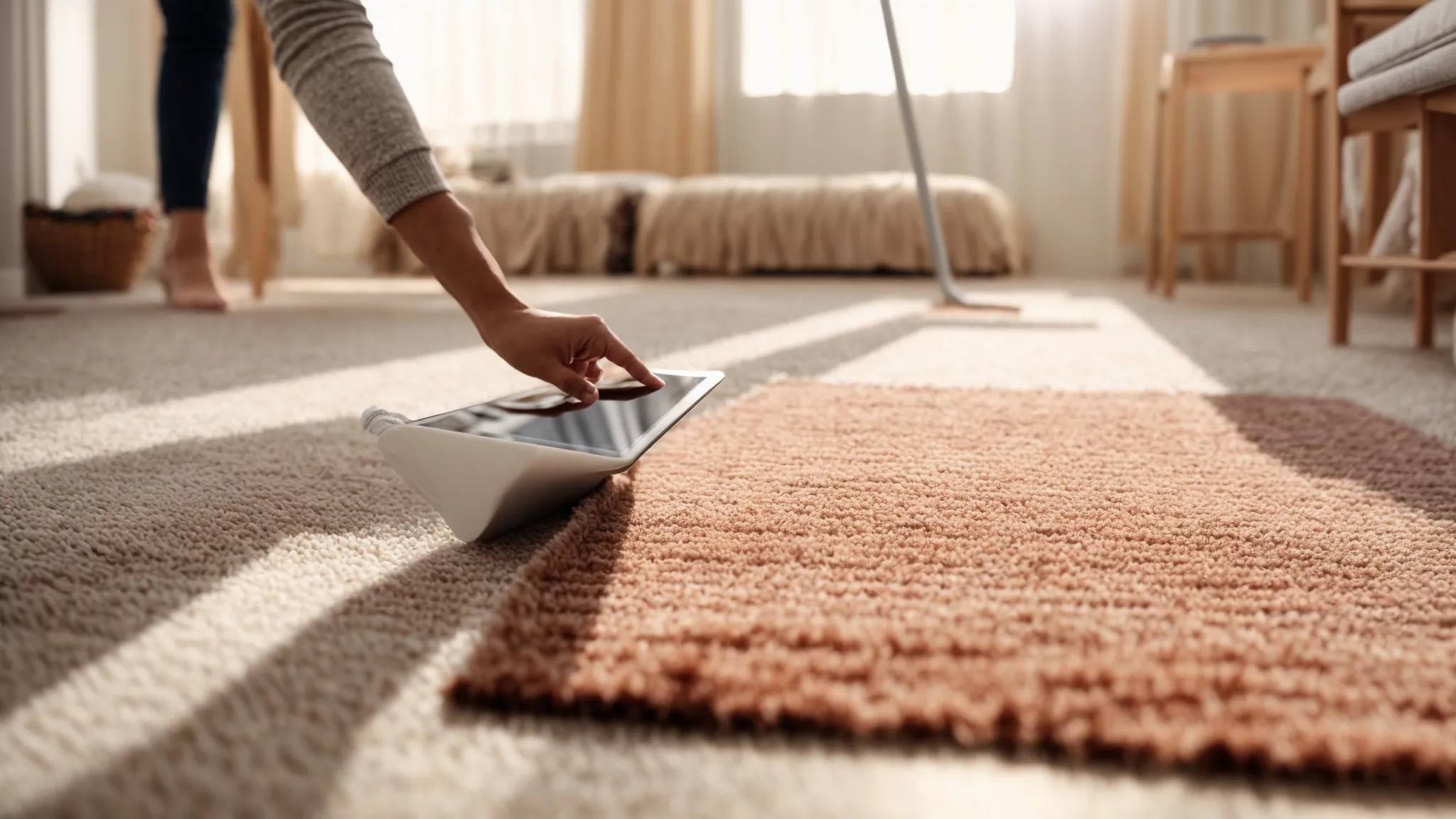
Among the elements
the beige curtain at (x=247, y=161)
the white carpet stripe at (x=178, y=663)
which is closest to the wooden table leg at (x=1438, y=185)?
the white carpet stripe at (x=178, y=663)

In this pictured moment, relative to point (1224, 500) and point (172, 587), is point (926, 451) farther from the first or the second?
point (172, 587)

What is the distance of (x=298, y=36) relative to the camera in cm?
64

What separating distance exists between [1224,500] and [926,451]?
20 cm

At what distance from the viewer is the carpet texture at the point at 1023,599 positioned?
35 centimetres

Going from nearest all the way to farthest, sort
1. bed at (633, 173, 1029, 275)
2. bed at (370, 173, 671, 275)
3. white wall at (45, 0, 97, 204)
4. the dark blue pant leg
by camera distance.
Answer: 1. the dark blue pant leg
2. white wall at (45, 0, 97, 204)
3. bed at (633, 173, 1029, 275)
4. bed at (370, 173, 671, 275)

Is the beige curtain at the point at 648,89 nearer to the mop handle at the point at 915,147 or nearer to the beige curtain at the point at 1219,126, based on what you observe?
the beige curtain at the point at 1219,126

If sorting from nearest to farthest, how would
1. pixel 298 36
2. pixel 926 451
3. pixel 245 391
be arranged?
pixel 298 36
pixel 926 451
pixel 245 391

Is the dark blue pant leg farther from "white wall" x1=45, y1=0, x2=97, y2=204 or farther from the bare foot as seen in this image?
"white wall" x1=45, y1=0, x2=97, y2=204

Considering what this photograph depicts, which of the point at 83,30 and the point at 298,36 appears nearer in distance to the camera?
the point at 298,36

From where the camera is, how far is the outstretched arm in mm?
597

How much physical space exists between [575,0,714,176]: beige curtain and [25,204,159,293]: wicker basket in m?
2.07

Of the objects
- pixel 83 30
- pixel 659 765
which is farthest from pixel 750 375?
pixel 83 30

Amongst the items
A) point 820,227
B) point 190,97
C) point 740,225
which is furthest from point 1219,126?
point 190,97

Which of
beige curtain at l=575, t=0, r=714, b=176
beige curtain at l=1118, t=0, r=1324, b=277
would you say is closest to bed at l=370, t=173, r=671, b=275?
beige curtain at l=575, t=0, r=714, b=176
